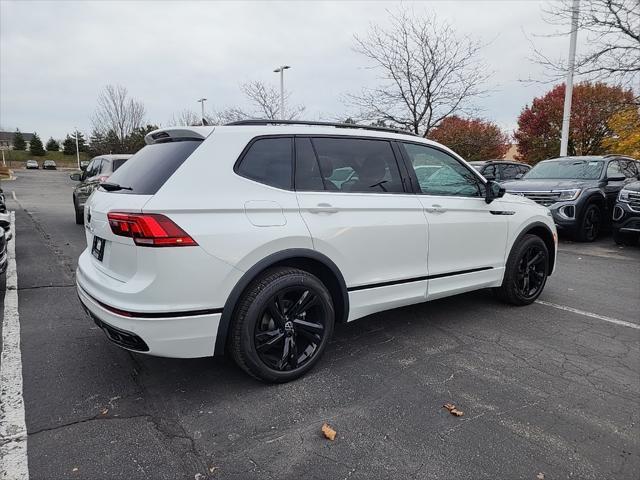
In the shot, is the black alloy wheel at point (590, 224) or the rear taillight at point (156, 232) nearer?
the rear taillight at point (156, 232)

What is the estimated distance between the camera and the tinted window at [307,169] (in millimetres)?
3184

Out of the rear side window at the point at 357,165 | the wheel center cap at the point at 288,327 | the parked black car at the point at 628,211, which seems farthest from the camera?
the parked black car at the point at 628,211

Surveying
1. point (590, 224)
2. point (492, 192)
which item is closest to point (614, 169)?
point (590, 224)

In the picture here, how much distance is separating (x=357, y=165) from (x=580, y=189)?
747cm

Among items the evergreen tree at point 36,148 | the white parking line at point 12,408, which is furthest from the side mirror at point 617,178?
the evergreen tree at point 36,148

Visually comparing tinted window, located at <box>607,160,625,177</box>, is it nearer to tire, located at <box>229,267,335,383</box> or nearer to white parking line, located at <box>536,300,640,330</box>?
white parking line, located at <box>536,300,640,330</box>

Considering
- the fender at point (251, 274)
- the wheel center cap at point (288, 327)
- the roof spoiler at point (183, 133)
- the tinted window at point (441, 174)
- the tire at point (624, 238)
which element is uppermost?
the roof spoiler at point (183, 133)

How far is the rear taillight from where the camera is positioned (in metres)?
2.57

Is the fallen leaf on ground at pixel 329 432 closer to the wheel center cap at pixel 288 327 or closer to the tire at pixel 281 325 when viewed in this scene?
the tire at pixel 281 325

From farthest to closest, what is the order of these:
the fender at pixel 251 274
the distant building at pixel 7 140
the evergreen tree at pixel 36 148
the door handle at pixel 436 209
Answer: the evergreen tree at pixel 36 148
the distant building at pixel 7 140
the door handle at pixel 436 209
the fender at pixel 251 274

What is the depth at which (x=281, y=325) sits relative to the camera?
9.98 ft

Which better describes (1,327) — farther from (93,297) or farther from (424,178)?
(424,178)

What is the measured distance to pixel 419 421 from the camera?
107 inches

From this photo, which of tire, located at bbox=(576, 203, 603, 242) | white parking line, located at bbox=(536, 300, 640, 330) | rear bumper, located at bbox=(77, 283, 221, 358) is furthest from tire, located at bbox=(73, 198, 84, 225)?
tire, located at bbox=(576, 203, 603, 242)
